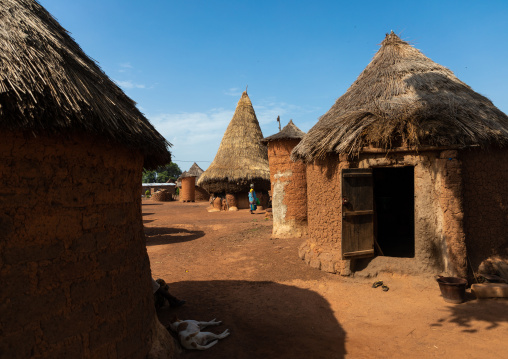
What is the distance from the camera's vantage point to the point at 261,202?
2027cm

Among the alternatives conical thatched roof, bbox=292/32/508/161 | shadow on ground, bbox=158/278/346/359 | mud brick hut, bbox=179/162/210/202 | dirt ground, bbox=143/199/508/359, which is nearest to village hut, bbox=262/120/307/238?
dirt ground, bbox=143/199/508/359

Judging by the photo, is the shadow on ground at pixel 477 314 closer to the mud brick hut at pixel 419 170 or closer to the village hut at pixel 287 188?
the mud brick hut at pixel 419 170

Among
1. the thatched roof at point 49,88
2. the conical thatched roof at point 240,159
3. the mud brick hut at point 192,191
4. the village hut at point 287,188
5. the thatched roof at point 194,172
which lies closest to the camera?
the thatched roof at point 49,88

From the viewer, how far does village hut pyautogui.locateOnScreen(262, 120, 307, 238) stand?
998cm

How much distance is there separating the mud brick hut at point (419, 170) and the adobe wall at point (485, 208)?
18 mm

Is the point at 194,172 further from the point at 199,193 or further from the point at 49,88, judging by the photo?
the point at 49,88

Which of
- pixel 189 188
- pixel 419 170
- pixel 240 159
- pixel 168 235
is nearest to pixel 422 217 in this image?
pixel 419 170

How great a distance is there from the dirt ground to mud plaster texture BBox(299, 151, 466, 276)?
246 millimetres

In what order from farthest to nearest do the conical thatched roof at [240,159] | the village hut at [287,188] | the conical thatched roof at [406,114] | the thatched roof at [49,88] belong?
the conical thatched roof at [240,159] < the village hut at [287,188] < the conical thatched roof at [406,114] < the thatched roof at [49,88]

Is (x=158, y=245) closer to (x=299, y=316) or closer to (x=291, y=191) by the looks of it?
(x=291, y=191)

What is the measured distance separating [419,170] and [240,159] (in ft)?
53.4

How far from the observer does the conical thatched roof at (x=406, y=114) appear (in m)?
5.70

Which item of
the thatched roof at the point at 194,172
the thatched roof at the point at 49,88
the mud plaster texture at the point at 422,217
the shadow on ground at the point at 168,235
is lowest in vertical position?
the shadow on ground at the point at 168,235

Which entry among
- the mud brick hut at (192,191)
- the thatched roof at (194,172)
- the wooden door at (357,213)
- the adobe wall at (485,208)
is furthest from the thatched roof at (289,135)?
the thatched roof at (194,172)
